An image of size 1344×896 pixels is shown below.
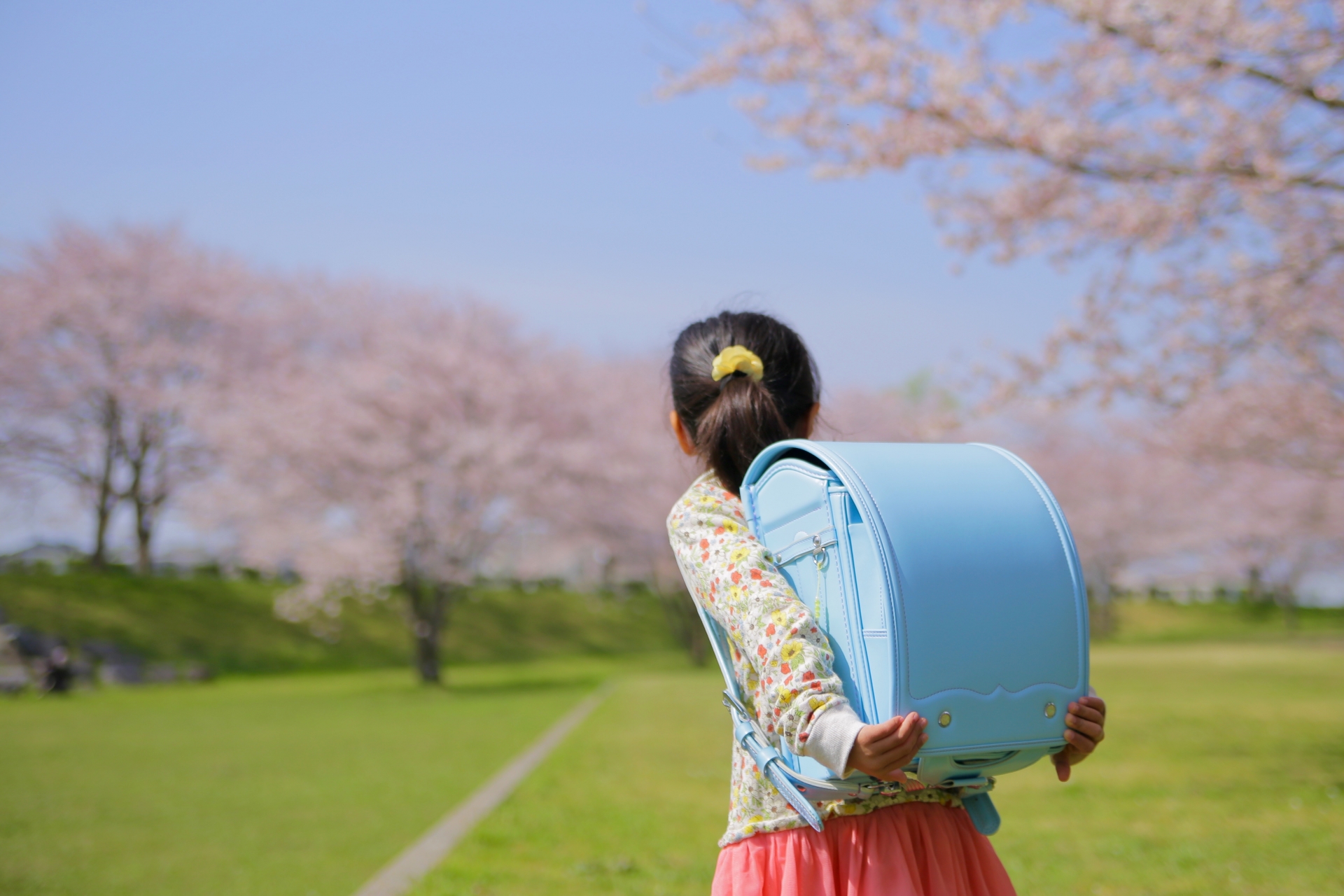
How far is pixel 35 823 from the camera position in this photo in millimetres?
6016

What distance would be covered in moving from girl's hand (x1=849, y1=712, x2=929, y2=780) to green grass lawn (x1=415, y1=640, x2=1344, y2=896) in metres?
3.06

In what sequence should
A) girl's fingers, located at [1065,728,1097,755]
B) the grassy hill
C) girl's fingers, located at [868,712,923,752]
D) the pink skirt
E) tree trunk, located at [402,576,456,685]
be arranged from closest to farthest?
girl's fingers, located at [868,712,923,752]
girl's fingers, located at [1065,728,1097,755]
the pink skirt
tree trunk, located at [402,576,456,685]
the grassy hill

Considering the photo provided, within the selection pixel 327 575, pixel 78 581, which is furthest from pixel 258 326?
pixel 327 575

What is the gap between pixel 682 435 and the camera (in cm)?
209

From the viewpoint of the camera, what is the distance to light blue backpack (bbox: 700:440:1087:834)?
5.00 feet

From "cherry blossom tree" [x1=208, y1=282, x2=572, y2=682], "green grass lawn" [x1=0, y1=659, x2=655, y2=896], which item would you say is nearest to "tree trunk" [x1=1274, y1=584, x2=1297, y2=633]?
"cherry blossom tree" [x1=208, y1=282, x2=572, y2=682]

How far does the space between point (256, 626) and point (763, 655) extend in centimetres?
2439

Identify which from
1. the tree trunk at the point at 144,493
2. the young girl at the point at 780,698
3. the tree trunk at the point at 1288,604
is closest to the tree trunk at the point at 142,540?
Result: the tree trunk at the point at 144,493

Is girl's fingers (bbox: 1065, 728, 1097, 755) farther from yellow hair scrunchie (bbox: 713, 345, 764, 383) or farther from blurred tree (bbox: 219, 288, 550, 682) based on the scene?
blurred tree (bbox: 219, 288, 550, 682)

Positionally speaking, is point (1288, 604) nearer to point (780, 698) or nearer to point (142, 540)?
point (142, 540)

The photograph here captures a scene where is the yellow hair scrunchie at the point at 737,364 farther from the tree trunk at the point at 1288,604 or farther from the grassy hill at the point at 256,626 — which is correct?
the tree trunk at the point at 1288,604

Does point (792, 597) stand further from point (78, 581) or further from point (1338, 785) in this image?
point (78, 581)

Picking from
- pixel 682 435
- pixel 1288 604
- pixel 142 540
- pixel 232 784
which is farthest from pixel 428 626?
pixel 1288 604

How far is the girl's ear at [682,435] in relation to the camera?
2061 millimetres
